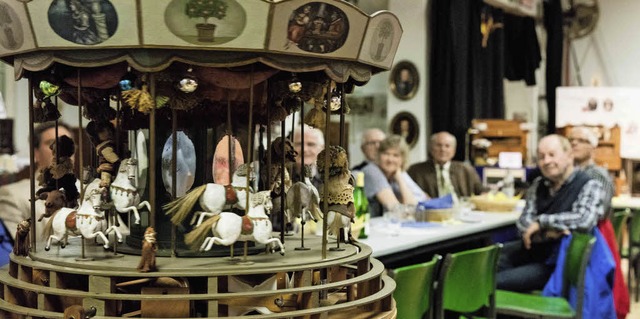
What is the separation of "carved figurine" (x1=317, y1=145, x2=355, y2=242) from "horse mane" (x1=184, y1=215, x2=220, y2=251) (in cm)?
36

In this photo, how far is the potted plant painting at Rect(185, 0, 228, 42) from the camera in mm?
1494

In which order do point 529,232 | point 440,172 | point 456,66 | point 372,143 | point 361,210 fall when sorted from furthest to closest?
1. point 456,66
2. point 440,172
3. point 372,143
4. point 529,232
5. point 361,210

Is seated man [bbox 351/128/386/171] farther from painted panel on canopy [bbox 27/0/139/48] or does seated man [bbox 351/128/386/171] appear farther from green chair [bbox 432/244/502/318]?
painted panel on canopy [bbox 27/0/139/48]

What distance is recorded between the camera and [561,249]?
4641 millimetres

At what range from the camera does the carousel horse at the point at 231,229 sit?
157cm

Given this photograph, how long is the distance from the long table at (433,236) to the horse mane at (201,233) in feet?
7.47

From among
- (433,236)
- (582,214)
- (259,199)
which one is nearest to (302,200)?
(259,199)

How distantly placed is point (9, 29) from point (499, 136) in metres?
8.07

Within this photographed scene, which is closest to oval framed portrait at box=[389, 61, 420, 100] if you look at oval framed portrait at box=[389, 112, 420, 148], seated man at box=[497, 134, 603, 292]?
oval framed portrait at box=[389, 112, 420, 148]

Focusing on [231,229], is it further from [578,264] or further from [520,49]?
[520,49]

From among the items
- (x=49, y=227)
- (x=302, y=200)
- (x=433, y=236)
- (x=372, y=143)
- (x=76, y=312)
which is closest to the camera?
(x=76, y=312)

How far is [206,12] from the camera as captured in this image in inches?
59.1

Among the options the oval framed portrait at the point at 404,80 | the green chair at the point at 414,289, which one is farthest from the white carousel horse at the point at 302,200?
the oval framed portrait at the point at 404,80

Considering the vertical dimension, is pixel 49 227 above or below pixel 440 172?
above
